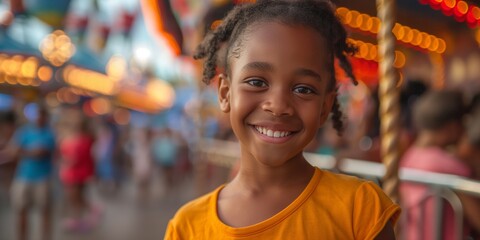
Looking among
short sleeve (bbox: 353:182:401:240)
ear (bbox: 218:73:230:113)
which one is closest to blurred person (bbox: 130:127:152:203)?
ear (bbox: 218:73:230:113)

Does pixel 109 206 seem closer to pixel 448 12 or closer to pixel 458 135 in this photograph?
pixel 448 12

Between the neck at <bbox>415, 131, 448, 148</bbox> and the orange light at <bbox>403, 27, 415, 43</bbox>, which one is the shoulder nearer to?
the neck at <bbox>415, 131, 448, 148</bbox>

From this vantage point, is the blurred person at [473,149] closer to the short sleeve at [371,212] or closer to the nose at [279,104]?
the short sleeve at [371,212]

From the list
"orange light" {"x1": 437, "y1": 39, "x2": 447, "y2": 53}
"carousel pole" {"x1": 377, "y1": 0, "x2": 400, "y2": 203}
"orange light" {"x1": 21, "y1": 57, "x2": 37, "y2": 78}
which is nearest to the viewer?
"carousel pole" {"x1": 377, "y1": 0, "x2": 400, "y2": 203}

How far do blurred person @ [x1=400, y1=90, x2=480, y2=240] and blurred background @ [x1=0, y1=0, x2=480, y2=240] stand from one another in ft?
0.72

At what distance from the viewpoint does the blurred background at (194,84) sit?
5.29 m

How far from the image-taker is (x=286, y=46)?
3.96 ft

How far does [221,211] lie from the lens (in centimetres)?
131

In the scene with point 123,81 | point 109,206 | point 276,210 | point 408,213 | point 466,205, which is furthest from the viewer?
point 123,81

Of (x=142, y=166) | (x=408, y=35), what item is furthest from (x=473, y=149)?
(x=142, y=166)

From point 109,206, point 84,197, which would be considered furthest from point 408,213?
point 109,206

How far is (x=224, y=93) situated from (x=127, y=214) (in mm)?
7231

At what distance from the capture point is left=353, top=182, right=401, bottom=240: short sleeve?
3.85ft

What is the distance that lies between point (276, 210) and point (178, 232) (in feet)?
0.72
